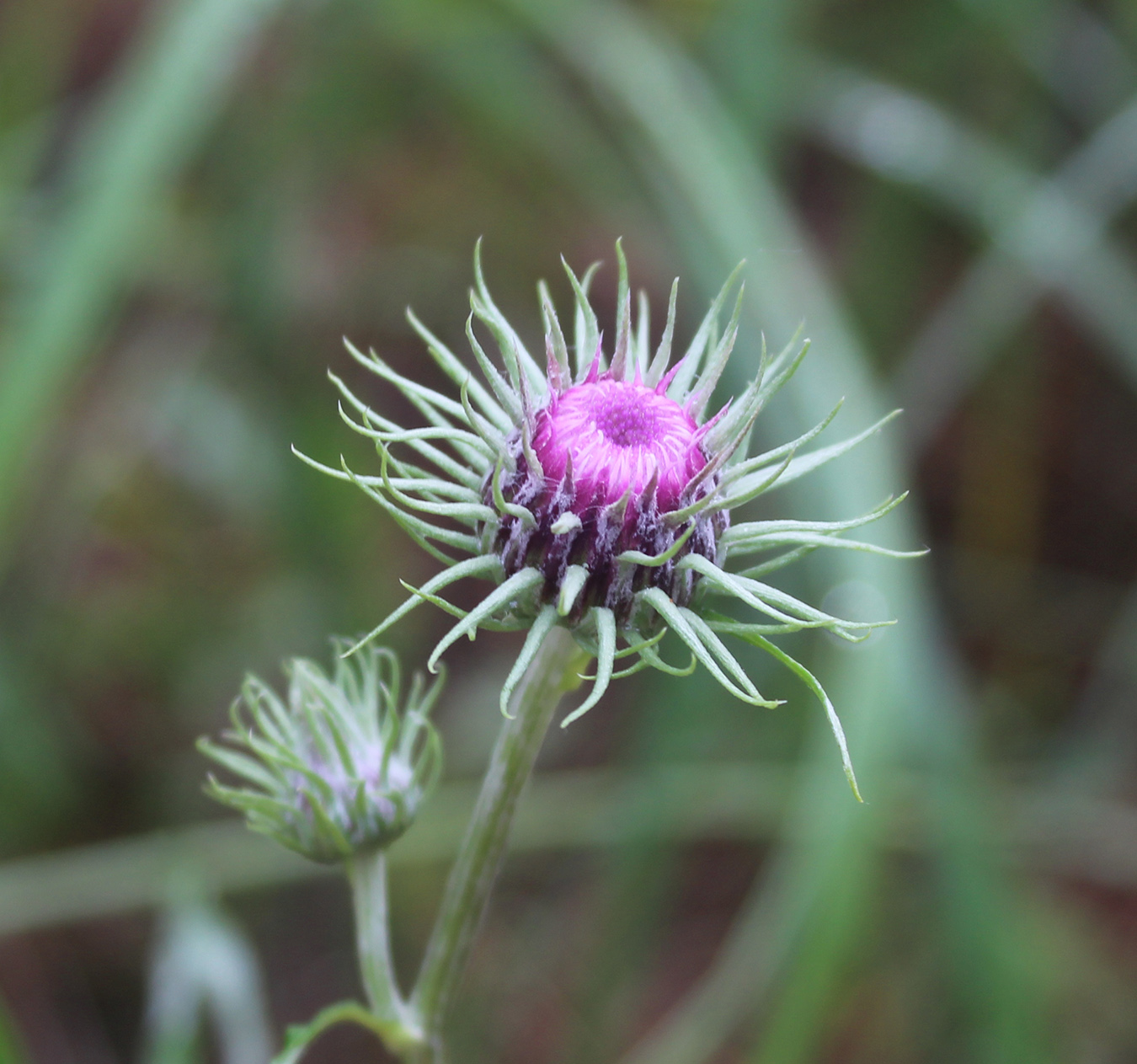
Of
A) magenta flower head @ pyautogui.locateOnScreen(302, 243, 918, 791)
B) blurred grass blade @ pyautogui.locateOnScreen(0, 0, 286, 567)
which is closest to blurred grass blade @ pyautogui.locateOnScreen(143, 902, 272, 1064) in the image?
blurred grass blade @ pyautogui.locateOnScreen(0, 0, 286, 567)

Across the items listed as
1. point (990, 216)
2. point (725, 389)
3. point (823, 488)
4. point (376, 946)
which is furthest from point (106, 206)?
point (990, 216)

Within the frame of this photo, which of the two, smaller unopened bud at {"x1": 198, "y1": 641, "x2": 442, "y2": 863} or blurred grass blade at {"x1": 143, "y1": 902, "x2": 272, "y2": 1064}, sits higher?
smaller unopened bud at {"x1": 198, "y1": 641, "x2": 442, "y2": 863}

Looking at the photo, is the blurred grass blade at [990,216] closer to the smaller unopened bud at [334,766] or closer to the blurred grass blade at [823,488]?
the blurred grass blade at [823,488]

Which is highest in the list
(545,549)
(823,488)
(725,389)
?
(725,389)

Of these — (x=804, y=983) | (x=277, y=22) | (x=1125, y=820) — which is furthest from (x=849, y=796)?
(x=277, y=22)

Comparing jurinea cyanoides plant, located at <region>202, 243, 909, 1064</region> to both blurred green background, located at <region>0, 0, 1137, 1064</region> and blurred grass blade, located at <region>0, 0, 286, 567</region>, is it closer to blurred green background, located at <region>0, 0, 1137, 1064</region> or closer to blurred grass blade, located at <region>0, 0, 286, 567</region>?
blurred green background, located at <region>0, 0, 1137, 1064</region>

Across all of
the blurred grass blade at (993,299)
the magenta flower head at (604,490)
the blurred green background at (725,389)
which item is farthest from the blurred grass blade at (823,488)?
the magenta flower head at (604,490)

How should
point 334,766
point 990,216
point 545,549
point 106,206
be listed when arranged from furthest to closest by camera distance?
1. point 990,216
2. point 106,206
3. point 334,766
4. point 545,549

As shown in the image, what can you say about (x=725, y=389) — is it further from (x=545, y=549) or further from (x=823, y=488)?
(x=545, y=549)
